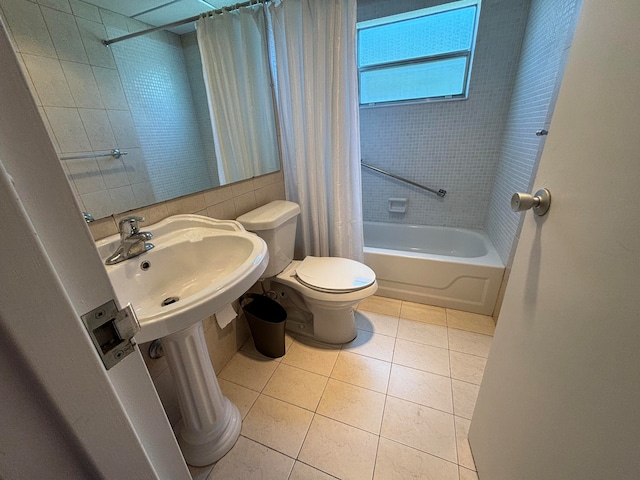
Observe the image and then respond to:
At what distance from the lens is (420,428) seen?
1.09m

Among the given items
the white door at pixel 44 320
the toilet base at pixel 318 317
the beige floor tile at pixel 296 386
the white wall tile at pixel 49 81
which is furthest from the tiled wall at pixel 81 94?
the beige floor tile at pixel 296 386

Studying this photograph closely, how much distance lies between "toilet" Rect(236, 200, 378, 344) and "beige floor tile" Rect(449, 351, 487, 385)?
1.82 feet

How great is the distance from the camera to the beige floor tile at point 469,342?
1.46 m

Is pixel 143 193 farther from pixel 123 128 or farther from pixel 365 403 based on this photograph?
pixel 365 403

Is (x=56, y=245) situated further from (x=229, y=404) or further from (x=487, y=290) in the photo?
(x=487, y=290)

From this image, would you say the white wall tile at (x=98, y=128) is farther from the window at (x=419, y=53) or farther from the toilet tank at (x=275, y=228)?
the window at (x=419, y=53)

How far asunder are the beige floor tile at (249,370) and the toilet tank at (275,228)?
1.63 feet

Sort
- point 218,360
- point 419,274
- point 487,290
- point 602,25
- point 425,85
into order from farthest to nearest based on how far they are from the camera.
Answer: point 425,85, point 419,274, point 487,290, point 218,360, point 602,25

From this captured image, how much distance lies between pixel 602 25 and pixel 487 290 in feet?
4.94

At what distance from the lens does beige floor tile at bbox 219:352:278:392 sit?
1332mm

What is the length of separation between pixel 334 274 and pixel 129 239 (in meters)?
0.95

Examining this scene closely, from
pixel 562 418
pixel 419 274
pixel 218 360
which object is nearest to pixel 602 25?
pixel 562 418

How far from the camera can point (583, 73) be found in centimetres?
52

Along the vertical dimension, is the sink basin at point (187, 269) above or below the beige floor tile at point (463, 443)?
above
